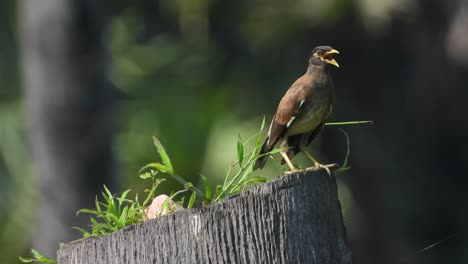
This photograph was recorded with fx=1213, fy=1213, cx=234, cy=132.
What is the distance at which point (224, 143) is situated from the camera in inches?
792

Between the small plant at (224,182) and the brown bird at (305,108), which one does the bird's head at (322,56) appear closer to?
the brown bird at (305,108)

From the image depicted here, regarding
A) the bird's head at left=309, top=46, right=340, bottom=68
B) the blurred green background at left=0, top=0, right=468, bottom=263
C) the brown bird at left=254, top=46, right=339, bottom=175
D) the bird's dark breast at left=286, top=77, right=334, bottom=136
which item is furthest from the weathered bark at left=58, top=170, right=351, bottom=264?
the blurred green background at left=0, top=0, right=468, bottom=263

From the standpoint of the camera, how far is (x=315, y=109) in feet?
22.7

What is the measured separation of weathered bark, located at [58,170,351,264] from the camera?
4438 millimetres

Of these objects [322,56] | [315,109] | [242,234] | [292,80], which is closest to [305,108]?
[315,109]

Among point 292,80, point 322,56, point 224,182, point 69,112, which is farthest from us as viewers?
point 292,80

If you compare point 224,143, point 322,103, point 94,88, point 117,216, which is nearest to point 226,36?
point 224,143

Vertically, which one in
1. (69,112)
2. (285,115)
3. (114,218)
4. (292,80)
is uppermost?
(292,80)

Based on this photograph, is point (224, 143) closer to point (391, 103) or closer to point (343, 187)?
point (343, 187)

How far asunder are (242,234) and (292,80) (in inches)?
819

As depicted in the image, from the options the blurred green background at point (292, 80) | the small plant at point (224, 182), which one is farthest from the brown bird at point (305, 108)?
the blurred green background at point (292, 80)

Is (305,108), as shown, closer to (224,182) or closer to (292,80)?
(224,182)

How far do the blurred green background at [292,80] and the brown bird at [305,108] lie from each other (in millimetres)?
11546

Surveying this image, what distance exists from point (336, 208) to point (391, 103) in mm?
21283
